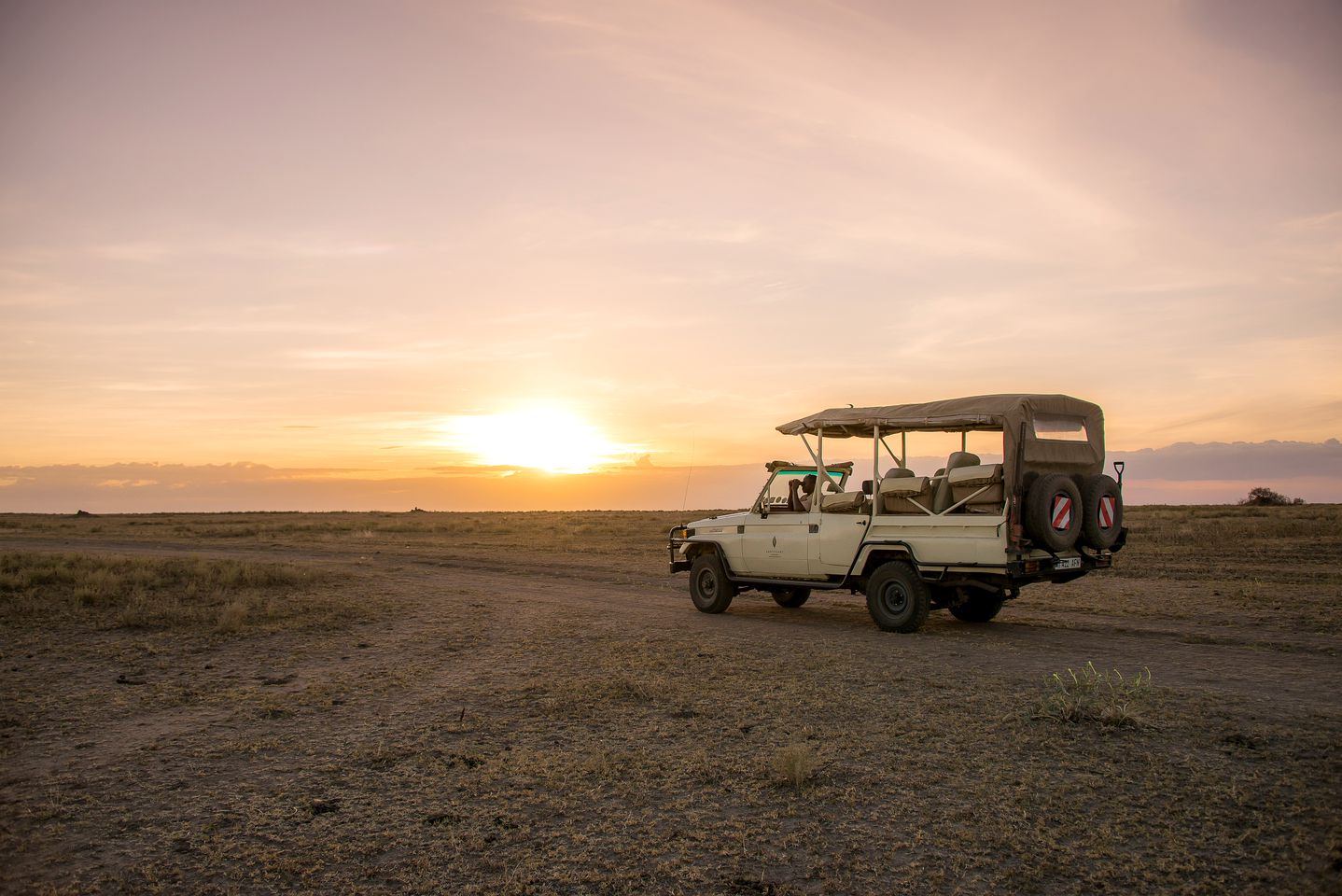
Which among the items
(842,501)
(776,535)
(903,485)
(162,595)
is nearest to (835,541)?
(842,501)

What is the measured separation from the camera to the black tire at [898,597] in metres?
11.4

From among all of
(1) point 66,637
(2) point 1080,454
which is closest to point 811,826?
(2) point 1080,454

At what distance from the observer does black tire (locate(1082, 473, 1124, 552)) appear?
11.0 meters

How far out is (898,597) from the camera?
38.7 ft

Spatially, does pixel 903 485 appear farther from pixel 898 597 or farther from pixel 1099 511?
pixel 1099 511

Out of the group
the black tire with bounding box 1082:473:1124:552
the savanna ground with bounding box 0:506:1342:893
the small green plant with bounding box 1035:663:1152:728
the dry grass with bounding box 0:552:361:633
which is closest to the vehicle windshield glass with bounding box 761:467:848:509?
the savanna ground with bounding box 0:506:1342:893

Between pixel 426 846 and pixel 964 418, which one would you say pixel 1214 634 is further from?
pixel 426 846

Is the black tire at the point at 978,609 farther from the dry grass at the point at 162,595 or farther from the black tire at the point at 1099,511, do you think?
the dry grass at the point at 162,595

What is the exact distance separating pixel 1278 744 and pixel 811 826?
3684mm

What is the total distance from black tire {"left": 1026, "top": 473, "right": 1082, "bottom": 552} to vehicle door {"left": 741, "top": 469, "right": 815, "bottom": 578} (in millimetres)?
3288

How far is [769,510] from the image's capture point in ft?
44.6

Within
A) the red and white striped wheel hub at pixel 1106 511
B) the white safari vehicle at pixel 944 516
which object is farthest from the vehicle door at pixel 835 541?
the red and white striped wheel hub at pixel 1106 511

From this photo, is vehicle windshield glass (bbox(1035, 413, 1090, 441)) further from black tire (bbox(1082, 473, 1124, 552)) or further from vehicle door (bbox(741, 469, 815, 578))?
vehicle door (bbox(741, 469, 815, 578))

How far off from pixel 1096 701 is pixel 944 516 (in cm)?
410
